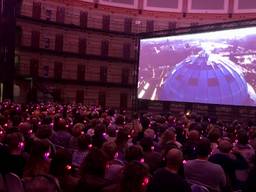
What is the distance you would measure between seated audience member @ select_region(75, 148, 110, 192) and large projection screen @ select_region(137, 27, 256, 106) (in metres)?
24.9

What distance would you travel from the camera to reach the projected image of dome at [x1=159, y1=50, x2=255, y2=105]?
31.2 metres

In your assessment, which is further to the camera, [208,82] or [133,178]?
[208,82]

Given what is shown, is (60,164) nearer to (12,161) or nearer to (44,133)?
(12,161)

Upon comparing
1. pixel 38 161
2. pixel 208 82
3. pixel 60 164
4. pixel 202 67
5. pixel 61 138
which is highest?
pixel 202 67

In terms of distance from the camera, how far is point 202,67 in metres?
33.9

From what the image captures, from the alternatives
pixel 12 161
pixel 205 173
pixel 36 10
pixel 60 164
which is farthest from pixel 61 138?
pixel 36 10

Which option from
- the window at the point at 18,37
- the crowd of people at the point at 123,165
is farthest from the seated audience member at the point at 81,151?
the window at the point at 18,37

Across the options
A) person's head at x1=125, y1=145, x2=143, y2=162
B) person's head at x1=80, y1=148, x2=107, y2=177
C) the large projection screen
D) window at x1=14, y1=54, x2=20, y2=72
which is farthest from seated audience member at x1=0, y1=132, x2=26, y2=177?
window at x1=14, y1=54, x2=20, y2=72

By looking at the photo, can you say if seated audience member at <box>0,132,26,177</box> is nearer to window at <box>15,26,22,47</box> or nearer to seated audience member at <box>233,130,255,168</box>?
seated audience member at <box>233,130,255,168</box>

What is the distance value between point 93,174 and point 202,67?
2824 cm

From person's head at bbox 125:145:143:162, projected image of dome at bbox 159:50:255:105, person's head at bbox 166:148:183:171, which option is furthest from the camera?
projected image of dome at bbox 159:50:255:105

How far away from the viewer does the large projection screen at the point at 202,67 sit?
30.9 meters

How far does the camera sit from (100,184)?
6336 mm

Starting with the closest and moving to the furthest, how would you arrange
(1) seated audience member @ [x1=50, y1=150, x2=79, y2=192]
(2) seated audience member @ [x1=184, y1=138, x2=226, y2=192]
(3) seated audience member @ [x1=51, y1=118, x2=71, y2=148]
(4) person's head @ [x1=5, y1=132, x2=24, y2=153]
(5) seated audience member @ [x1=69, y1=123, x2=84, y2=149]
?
(1) seated audience member @ [x1=50, y1=150, x2=79, y2=192] → (2) seated audience member @ [x1=184, y1=138, x2=226, y2=192] → (4) person's head @ [x1=5, y1=132, x2=24, y2=153] → (5) seated audience member @ [x1=69, y1=123, x2=84, y2=149] → (3) seated audience member @ [x1=51, y1=118, x2=71, y2=148]
